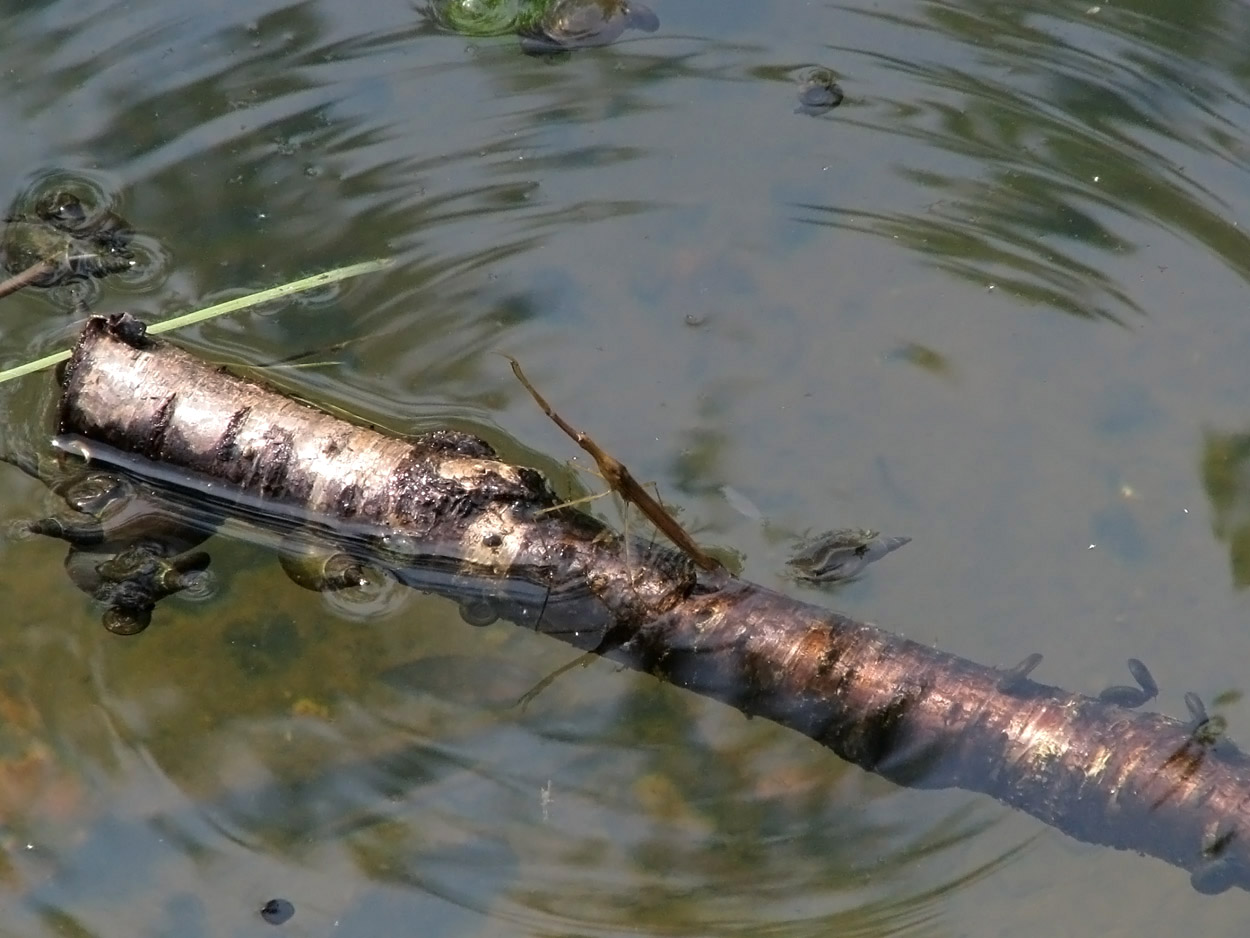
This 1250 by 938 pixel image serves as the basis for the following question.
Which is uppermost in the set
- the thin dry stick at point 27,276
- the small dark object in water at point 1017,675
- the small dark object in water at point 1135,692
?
the small dark object in water at point 1017,675

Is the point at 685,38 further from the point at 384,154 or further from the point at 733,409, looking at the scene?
the point at 733,409

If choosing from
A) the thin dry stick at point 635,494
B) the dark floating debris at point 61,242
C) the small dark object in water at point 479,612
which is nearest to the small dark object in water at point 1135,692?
the thin dry stick at point 635,494

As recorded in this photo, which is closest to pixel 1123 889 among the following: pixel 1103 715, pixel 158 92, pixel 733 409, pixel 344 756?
pixel 1103 715

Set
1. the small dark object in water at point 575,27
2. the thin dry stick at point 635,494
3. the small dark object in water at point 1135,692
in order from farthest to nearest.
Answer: the small dark object in water at point 575,27 < the small dark object in water at point 1135,692 < the thin dry stick at point 635,494

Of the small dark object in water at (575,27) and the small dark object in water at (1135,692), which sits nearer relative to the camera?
the small dark object in water at (1135,692)

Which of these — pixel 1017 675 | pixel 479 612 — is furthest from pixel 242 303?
pixel 1017 675

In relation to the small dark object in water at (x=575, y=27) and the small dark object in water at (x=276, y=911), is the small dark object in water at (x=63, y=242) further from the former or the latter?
the small dark object in water at (x=276, y=911)

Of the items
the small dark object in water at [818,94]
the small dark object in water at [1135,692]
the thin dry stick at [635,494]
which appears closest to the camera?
the thin dry stick at [635,494]
